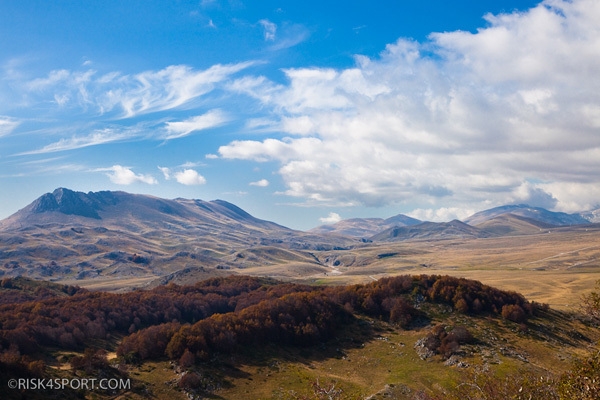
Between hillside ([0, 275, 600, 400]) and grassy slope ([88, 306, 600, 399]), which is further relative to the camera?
grassy slope ([88, 306, 600, 399])

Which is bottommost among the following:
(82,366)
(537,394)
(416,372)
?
(416,372)

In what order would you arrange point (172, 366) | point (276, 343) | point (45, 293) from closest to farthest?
point (172, 366) < point (276, 343) < point (45, 293)

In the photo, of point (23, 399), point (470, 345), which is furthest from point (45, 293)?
point (470, 345)

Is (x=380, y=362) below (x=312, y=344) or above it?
below

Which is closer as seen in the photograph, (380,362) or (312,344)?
(380,362)

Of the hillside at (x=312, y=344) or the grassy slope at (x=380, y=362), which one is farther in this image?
the grassy slope at (x=380, y=362)

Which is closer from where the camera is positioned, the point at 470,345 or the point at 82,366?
the point at 82,366

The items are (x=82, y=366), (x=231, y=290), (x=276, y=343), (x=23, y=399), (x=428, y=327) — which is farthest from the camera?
(x=231, y=290)

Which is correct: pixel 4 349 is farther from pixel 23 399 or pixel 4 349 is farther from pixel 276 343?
pixel 276 343
